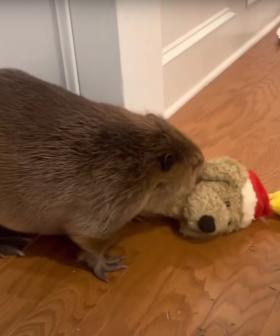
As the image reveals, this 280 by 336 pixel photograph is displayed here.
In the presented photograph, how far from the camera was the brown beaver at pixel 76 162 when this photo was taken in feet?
3.70

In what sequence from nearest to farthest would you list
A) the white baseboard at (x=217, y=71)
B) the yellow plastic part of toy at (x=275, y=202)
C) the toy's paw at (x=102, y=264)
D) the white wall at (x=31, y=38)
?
the toy's paw at (x=102, y=264) < the yellow plastic part of toy at (x=275, y=202) < the white wall at (x=31, y=38) < the white baseboard at (x=217, y=71)

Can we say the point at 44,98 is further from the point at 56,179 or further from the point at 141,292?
the point at 141,292

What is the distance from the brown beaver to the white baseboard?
0.71 meters

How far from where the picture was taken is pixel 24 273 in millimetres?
A: 1271

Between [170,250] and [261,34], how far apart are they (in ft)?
5.22

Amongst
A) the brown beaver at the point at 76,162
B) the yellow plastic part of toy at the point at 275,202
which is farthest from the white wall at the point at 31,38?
the yellow plastic part of toy at the point at 275,202

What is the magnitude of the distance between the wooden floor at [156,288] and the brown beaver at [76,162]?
128 millimetres

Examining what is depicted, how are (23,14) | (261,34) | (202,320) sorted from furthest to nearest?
1. (261,34)
2. (23,14)
3. (202,320)

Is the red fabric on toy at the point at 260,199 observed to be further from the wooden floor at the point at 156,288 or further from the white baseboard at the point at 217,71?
the white baseboard at the point at 217,71

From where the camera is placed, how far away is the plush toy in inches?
50.2

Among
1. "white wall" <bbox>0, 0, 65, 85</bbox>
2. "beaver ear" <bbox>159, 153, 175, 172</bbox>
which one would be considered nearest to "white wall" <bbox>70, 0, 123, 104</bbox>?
"white wall" <bbox>0, 0, 65, 85</bbox>

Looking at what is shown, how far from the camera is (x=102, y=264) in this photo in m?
1.24

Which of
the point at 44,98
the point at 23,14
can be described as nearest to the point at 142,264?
the point at 44,98

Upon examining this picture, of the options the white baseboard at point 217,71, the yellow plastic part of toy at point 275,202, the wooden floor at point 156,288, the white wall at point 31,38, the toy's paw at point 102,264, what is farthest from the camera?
the white baseboard at point 217,71
